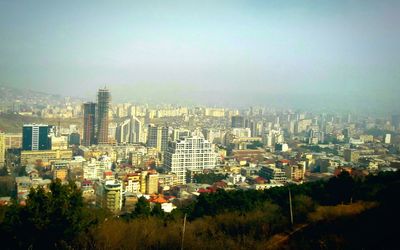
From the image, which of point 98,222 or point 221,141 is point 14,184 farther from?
point 221,141

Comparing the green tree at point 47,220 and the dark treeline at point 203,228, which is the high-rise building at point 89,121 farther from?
the green tree at point 47,220

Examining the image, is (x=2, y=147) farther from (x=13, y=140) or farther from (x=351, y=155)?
(x=351, y=155)

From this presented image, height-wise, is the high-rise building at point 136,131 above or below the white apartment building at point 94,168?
above

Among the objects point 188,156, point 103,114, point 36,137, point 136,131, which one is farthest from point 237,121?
point 36,137

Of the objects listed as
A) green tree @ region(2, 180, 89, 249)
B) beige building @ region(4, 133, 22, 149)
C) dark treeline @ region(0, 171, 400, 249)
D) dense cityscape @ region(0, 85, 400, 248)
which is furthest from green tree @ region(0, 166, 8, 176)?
green tree @ region(2, 180, 89, 249)

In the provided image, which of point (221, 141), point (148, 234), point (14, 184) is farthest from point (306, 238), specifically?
point (221, 141)

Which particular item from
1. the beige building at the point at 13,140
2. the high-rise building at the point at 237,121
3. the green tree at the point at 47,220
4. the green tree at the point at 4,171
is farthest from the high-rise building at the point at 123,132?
the green tree at the point at 47,220
